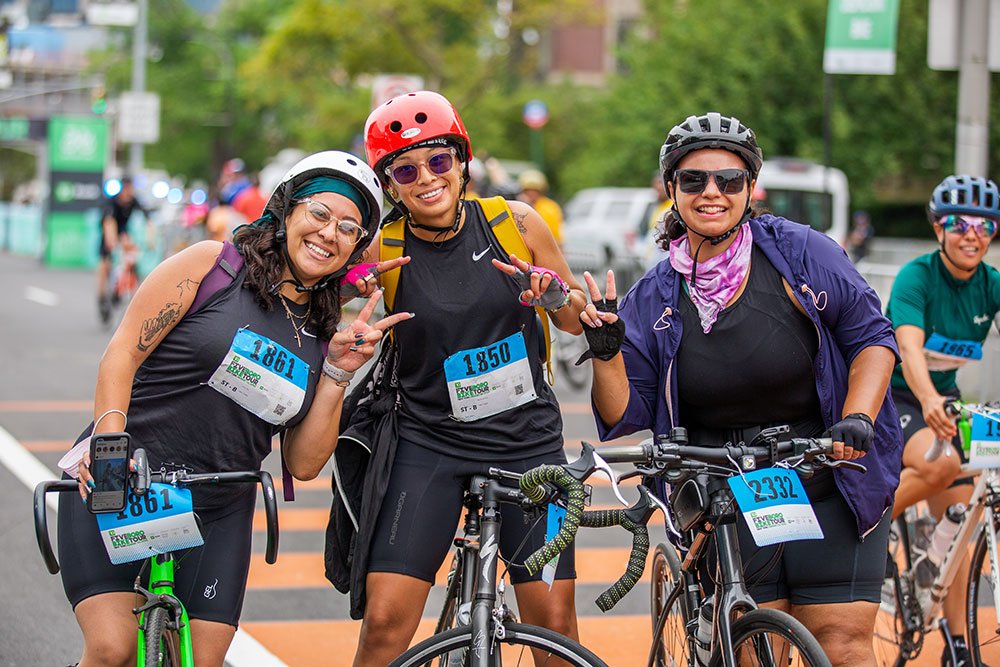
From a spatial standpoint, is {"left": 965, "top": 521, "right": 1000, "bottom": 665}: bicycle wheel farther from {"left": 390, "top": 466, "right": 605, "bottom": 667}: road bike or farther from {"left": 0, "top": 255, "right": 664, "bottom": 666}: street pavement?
{"left": 390, "top": 466, "right": 605, "bottom": 667}: road bike

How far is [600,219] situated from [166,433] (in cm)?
3068

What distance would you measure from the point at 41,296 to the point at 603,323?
21.6 meters

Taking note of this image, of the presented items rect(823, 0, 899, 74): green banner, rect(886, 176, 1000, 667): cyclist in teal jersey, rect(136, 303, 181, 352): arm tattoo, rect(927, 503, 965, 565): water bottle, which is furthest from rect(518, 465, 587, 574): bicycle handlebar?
rect(823, 0, 899, 74): green banner

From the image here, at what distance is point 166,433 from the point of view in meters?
3.94

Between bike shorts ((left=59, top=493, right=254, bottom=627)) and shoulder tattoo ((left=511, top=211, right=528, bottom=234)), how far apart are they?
113 cm

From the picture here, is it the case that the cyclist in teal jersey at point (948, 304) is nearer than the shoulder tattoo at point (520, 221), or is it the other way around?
the shoulder tattoo at point (520, 221)

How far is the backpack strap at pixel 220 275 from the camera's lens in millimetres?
3953

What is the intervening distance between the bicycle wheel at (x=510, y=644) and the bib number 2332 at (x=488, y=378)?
0.94 metres

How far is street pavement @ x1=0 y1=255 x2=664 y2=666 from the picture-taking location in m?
6.07

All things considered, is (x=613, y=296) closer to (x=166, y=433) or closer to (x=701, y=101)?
(x=166, y=433)

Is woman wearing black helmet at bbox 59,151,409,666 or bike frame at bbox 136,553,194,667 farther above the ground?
woman wearing black helmet at bbox 59,151,409,666

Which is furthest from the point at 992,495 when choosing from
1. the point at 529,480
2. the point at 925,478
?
the point at 529,480

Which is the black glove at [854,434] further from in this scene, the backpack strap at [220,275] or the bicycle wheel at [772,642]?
the backpack strap at [220,275]

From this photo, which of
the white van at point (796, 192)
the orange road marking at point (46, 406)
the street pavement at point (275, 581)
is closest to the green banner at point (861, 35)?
the street pavement at point (275, 581)
